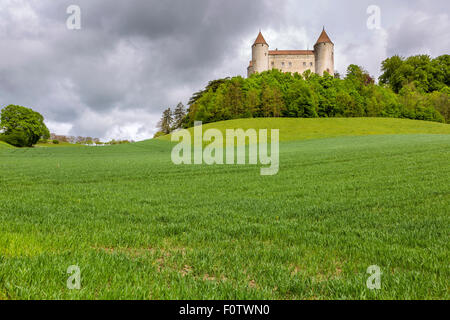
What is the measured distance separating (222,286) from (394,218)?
192 inches

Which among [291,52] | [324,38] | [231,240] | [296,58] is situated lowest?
[231,240]

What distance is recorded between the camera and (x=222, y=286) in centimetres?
315

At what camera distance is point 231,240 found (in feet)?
16.4

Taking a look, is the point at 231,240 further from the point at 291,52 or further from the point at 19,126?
the point at 291,52

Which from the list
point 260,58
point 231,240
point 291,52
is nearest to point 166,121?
point 260,58

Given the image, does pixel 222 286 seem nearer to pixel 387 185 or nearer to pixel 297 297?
pixel 297 297

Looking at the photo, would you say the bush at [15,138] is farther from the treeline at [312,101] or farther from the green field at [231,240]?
the green field at [231,240]

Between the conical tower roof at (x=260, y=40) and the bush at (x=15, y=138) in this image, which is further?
the conical tower roof at (x=260, y=40)

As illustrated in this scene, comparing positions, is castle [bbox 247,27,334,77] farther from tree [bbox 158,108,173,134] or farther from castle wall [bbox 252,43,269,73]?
tree [bbox 158,108,173,134]

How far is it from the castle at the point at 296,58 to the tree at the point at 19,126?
255ft

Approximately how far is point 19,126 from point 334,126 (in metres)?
78.1

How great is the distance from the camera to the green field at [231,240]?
3078 mm

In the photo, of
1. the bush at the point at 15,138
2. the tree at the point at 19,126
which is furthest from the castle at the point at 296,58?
the bush at the point at 15,138
